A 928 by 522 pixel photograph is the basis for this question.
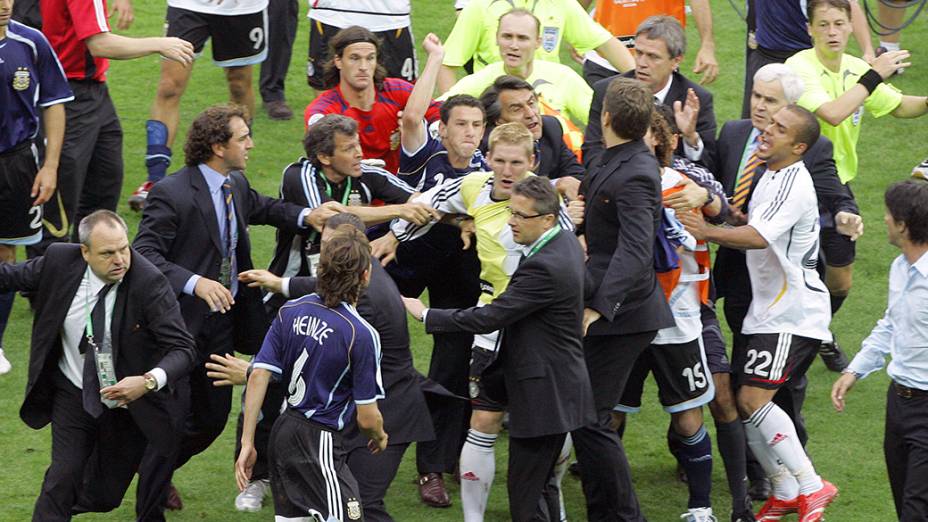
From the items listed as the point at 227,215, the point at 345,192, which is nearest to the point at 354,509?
the point at 227,215

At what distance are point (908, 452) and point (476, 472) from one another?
190 centimetres

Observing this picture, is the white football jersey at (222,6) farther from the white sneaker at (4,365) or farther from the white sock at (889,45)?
the white sock at (889,45)

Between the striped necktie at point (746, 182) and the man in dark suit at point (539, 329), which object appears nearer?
the man in dark suit at point (539, 329)

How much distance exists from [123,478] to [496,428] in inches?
66.2

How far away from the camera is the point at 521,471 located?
6379 millimetres

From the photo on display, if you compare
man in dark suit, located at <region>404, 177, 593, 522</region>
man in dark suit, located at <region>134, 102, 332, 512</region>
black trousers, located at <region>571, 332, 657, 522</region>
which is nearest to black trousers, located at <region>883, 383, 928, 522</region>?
black trousers, located at <region>571, 332, 657, 522</region>

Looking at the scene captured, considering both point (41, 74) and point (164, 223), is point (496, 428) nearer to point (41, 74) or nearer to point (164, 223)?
point (164, 223)

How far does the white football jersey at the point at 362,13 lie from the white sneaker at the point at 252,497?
370 centimetres

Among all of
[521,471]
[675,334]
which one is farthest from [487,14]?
[521,471]

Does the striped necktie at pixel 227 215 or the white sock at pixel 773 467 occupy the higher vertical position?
the striped necktie at pixel 227 215

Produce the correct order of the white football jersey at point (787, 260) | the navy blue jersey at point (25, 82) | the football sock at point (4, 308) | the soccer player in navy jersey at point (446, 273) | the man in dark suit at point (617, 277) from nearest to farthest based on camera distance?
the man in dark suit at point (617, 277) → the white football jersey at point (787, 260) → the soccer player in navy jersey at point (446, 273) → the navy blue jersey at point (25, 82) → the football sock at point (4, 308)

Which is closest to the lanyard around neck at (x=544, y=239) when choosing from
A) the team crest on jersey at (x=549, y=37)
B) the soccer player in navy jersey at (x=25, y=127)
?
the team crest on jersey at (x=549, y=37)

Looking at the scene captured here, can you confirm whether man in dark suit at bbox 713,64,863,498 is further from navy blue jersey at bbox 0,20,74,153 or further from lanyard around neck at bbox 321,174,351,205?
navy blue jersey at bbox 0,20,74,153

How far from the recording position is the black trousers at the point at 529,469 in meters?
6.35
